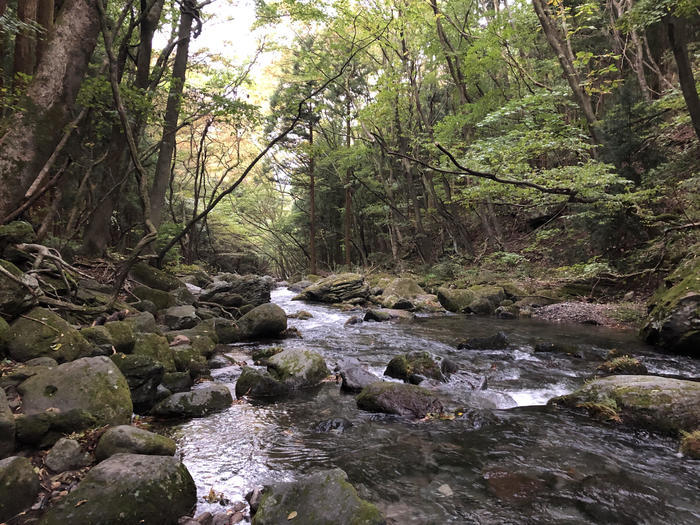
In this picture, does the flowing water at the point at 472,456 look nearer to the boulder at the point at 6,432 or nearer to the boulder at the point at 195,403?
the boulder at the point at 195,403

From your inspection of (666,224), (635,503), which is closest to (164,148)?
(635,503)

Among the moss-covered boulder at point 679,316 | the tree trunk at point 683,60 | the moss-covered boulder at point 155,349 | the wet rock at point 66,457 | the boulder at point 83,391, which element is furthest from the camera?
the moss-covered boulder at point 679,316

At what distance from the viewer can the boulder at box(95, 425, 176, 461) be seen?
322 cm

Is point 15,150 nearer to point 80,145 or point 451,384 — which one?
point 80,145

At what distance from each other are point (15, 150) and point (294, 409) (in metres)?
5.82

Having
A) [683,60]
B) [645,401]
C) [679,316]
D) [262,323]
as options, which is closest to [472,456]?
[645,401]

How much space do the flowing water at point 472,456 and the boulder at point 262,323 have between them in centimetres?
292

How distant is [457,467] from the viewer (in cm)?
362

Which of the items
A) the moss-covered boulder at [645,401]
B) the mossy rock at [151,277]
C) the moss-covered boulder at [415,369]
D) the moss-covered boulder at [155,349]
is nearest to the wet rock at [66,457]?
the moss-covered boulder at [155,349]

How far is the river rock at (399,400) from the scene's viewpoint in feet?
16.1

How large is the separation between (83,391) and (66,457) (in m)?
0.72

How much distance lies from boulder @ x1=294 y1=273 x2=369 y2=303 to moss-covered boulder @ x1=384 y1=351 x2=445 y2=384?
9.55 metres

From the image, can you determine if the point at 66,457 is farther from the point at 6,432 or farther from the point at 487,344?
the point at 487,344

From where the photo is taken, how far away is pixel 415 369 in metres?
6.35
